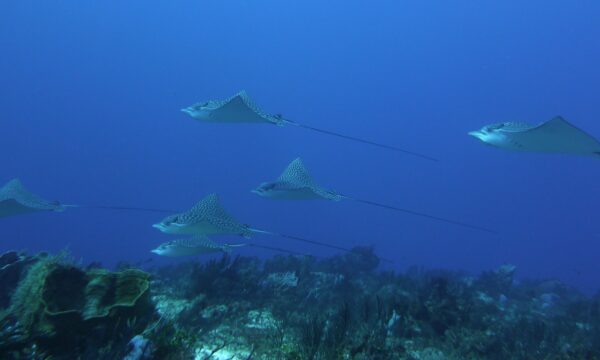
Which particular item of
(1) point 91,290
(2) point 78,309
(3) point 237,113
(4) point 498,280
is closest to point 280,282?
(3) point 237,113

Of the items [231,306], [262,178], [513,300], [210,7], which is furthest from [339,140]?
[231,306]

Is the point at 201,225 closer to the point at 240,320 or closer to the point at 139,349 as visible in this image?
the point at 240,320

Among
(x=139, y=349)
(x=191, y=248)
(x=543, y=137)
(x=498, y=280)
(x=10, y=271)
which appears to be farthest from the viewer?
(x=498, y=280)

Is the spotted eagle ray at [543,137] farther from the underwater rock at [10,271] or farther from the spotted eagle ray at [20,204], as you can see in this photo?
the underwater rock at [10,271]

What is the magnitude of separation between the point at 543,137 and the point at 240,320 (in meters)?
6.00

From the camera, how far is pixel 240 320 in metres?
6.84

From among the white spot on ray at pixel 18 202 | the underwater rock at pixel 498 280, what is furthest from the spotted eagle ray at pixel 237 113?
the underwater rock at pixel 498 280

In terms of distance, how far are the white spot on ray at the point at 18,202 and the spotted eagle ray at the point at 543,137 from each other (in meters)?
9.64

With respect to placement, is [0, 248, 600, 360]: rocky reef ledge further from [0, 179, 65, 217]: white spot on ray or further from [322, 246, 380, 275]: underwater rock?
[322, 246, 380, 275]: underwater rock

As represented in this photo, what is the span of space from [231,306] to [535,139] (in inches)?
244

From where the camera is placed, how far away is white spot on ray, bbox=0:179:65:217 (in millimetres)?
8877

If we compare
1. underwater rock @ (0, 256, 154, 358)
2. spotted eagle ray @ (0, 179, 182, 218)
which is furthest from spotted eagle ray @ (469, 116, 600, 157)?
spotted eagle ray @ (0, 179, 182, 218)

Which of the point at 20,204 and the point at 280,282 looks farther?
the point at 280,282

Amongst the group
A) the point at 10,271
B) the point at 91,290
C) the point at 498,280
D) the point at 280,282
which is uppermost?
the point at 91,290
